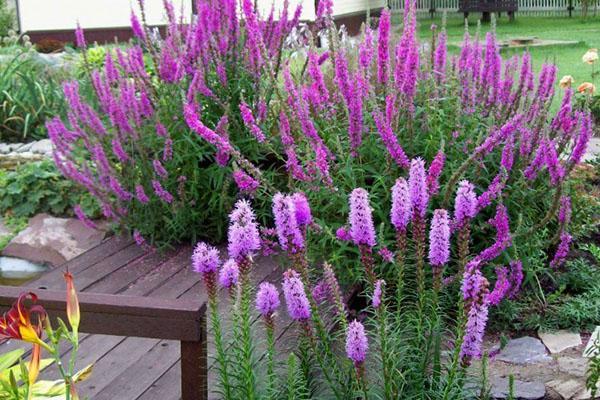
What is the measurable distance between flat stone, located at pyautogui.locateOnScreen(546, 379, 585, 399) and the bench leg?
4.61ft

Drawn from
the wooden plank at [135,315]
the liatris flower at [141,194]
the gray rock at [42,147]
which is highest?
the wooden plank at [135,315]

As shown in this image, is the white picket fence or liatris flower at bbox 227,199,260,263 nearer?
liatris flower at bbox 227,199,260,263

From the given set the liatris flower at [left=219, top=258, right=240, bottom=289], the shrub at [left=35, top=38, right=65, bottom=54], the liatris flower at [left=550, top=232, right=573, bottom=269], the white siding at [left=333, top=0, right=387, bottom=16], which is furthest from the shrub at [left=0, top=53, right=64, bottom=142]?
the white siding at [left=333, top=0, right=387, bottom=16]

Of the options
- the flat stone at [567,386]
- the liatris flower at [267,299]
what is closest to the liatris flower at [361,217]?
the liatris flower at [267,299]

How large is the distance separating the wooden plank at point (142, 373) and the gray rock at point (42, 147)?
13.5 ft

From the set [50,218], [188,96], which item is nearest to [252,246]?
[188,96]

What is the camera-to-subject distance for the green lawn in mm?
13255

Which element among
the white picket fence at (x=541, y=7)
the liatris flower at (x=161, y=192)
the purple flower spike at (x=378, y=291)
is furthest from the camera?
the white picket fence at (x=541, y=7)

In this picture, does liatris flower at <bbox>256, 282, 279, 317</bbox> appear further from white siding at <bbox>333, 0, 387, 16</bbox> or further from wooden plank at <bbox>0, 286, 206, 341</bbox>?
white siding at <bbox>333, 0, 387, 16</bbox>

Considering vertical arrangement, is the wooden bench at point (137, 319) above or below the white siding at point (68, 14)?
below

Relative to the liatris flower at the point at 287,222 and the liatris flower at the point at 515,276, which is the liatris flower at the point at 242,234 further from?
the liatris flower at the point at 515,276

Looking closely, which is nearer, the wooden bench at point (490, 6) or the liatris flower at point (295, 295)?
the liatris flower at point (295, 295)

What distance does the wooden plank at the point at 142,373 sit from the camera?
3447 mm

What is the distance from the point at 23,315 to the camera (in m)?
1.72
